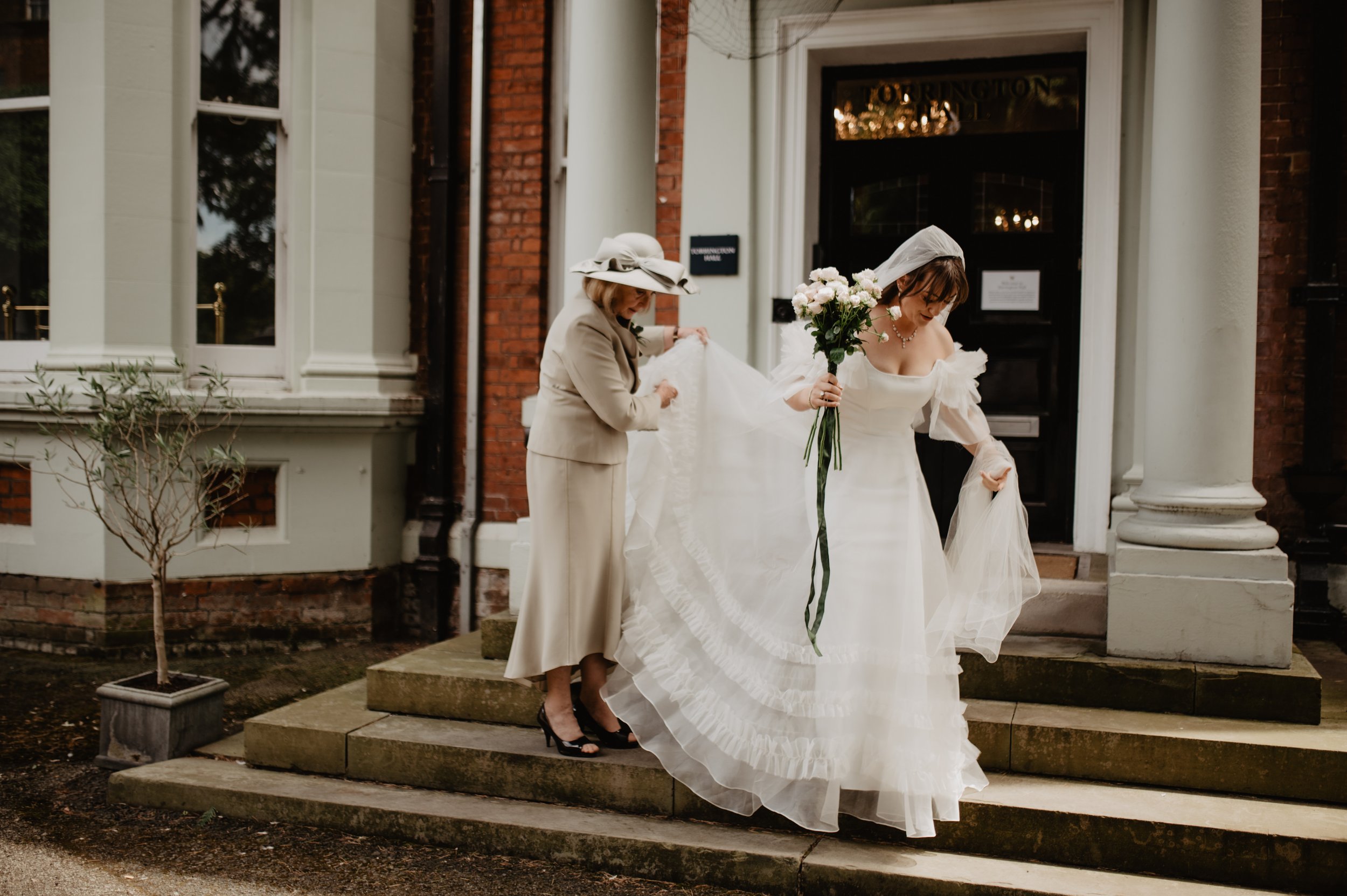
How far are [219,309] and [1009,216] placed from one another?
4.81m

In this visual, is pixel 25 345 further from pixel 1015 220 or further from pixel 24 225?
pixel 1015 220

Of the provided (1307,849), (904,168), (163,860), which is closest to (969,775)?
(1307,849)

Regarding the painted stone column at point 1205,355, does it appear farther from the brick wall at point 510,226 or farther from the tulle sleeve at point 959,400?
the brick wall at point 510,226

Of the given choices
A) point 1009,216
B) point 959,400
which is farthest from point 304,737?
point 1009,216

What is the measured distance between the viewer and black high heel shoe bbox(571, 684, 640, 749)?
4.27m

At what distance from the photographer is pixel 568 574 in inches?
161

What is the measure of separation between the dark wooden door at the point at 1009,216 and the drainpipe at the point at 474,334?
2169mm

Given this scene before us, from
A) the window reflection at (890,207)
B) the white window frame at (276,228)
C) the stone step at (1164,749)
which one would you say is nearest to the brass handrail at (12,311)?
the white window frame at (276,228)

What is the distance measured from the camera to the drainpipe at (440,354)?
7.08 meters

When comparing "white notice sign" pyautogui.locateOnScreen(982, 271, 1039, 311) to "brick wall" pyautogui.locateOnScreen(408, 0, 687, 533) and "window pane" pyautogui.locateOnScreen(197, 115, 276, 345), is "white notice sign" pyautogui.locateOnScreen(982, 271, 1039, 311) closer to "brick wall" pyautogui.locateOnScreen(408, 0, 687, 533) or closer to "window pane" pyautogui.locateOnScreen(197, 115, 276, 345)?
"brick wall" pyautogui.locateOnScreen(408, 0, 687, 533)

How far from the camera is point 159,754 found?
15.5 feet

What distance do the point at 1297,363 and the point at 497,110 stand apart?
488cm

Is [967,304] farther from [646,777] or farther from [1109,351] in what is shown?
[646,777]

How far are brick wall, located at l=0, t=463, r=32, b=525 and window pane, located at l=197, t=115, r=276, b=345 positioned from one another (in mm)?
1338
